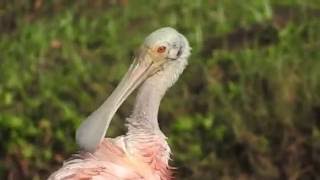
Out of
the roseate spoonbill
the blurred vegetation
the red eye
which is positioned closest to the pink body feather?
the roseate spoonbill

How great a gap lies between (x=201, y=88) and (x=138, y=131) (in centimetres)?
292

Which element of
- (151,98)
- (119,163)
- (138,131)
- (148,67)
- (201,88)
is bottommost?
(201,88)

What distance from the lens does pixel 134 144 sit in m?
7.00

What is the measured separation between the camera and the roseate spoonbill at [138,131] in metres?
6.81

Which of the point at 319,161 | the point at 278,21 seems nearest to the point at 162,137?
the point at 319,161

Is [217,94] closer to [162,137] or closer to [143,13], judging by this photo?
[143,13]

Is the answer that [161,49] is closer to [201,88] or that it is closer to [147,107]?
[147,107]

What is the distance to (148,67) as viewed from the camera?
7.16 meters

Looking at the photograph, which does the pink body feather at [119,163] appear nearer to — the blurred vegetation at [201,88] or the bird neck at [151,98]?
the bird neck at [151,98]

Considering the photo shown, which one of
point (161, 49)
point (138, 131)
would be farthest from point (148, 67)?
point (138, 131)

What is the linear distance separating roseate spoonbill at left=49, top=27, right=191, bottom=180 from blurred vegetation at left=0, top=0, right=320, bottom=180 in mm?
2200

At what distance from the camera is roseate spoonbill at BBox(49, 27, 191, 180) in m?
6.81

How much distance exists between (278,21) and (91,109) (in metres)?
1.48

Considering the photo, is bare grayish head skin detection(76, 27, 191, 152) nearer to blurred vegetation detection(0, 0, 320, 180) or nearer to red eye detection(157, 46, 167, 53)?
red eye detection(157, 46, 167, 53)
